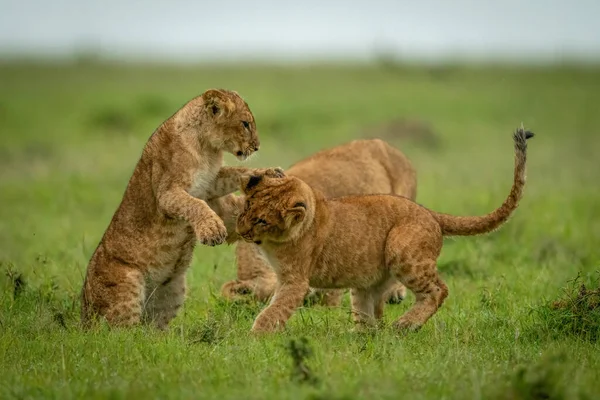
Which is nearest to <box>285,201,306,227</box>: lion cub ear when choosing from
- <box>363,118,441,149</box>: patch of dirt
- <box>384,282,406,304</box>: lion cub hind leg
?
<box>384,282,406,304</box>: lion cub hind leg

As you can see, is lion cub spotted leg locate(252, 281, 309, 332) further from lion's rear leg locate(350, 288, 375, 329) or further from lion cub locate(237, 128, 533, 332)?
lion's rear leg locate(350, 288, 375, 329)

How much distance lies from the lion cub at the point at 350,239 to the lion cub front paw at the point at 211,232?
13cm

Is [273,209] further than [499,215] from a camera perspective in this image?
No

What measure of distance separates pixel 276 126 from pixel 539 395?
18.7 meters

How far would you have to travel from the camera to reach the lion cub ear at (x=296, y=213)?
19.8 feet

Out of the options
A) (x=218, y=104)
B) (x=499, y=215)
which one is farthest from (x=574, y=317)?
(x=218, y=104)

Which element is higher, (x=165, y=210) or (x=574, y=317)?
(x=165, y=210)

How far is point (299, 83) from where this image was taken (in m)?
34.2

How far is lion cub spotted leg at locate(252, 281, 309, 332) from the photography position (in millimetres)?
6047

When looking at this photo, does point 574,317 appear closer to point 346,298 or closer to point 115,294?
point 346,298

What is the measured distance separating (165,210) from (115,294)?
631mm

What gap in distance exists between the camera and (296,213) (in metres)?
6.05

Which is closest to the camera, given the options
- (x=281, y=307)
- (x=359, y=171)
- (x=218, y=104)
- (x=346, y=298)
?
(x=281, y=307)

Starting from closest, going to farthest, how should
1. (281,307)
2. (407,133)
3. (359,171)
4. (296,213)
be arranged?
(296,213) < (281,307) < (359,171) < (407,133)
